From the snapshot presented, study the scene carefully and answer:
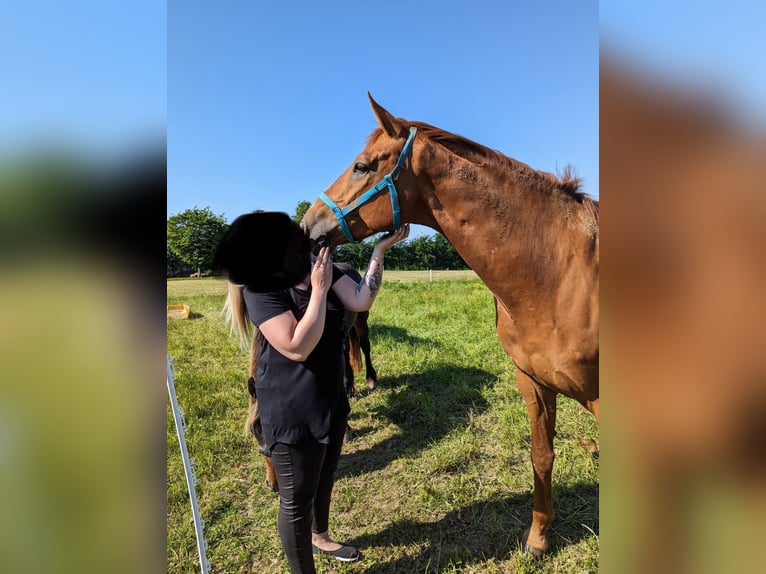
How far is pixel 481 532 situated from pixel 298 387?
175 centimetres

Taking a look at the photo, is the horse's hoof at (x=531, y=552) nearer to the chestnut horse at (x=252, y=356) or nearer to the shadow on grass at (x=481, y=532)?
the shadow on grass at (x=481, y=532)

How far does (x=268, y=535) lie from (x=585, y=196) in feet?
9.49

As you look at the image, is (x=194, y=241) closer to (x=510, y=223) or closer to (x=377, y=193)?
(x=377, y=193)

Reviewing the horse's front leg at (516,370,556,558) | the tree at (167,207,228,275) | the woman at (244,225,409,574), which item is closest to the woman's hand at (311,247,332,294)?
the woman at (244,225,409,574)

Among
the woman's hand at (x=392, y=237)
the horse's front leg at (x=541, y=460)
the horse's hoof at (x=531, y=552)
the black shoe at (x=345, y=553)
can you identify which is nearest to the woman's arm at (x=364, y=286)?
the woman's hand at (x=392, y=237)

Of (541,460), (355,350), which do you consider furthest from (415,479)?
(355,350)

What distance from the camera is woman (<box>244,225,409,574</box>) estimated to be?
170 cm

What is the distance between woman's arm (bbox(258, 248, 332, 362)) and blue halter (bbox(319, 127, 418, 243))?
0.46 meters

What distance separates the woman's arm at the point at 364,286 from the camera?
2.00 m

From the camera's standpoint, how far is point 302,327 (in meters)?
1.66

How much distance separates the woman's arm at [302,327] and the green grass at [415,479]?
26.5 inches

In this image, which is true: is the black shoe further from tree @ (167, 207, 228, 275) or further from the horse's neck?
tree @ (167, 207, 228, 275)
